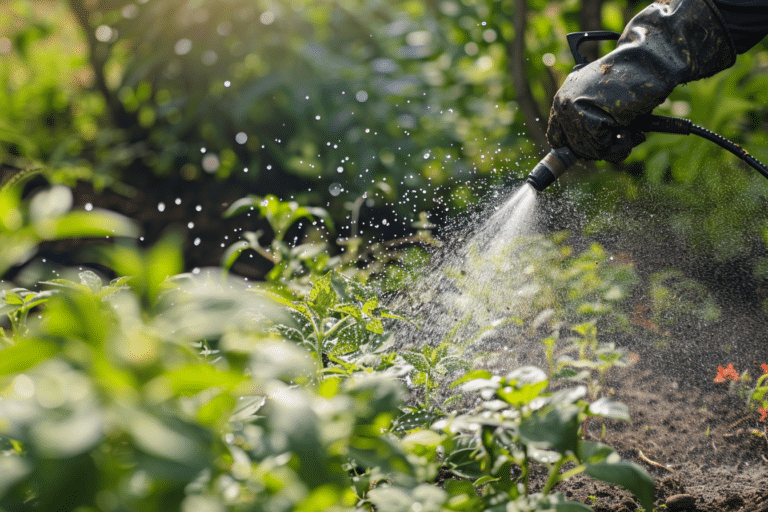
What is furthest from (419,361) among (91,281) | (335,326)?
(91,281)

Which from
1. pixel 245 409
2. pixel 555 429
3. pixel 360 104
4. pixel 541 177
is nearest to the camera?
pixel 555 429

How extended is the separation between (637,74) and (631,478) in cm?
102

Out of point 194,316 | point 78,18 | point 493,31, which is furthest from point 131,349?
point 78,18

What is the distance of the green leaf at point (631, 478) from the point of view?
1.56 feet

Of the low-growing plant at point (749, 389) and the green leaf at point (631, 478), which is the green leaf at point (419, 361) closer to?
the green leaf at point (631, 478)

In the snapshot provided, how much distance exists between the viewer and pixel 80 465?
32cm

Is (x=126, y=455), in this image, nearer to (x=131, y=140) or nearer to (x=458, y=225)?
(x=458, y=225)

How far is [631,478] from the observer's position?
478mm

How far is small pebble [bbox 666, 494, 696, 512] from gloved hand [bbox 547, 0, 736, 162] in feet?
2.50

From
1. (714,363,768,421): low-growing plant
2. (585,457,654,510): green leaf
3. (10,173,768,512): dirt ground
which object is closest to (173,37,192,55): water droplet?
(10,173,768,512): dirt ground

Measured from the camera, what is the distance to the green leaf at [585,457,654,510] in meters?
0.47

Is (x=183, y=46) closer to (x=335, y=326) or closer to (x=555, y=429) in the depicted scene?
(x=335, y=326)

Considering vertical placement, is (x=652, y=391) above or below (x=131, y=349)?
below

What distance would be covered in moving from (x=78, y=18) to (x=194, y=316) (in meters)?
3.48
